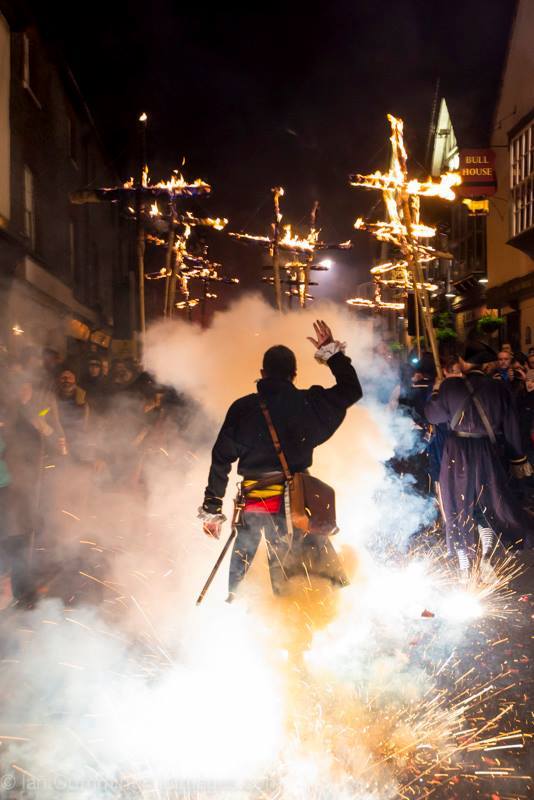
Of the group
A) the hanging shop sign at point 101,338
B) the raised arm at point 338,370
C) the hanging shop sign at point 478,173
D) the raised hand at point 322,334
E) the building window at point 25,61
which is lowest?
the raised arm at point 338,370

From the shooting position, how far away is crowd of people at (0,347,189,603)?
5.16 meters

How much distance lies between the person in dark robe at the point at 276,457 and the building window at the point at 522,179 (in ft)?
41.4

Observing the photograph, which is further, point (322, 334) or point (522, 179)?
point (522, 179)

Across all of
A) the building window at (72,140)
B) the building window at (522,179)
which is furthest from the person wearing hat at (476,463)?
the building window at (72,140)

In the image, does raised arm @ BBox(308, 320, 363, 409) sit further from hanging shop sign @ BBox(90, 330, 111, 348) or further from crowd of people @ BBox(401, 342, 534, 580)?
hanging shop sign @ BBox(90, 330, 111, 348)

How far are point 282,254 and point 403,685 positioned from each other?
17.4 meters

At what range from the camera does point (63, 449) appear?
20.5ft

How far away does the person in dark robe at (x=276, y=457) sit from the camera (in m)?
3.88

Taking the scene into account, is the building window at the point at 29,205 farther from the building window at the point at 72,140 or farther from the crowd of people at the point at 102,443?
the crowd of people at the point at 102,443

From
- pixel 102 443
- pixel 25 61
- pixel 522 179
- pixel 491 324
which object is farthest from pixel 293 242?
pixel 102 443

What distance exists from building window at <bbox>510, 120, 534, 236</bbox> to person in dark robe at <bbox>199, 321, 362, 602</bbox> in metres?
12.6

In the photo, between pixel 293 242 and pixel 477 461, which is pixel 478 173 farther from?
pixel 477 461

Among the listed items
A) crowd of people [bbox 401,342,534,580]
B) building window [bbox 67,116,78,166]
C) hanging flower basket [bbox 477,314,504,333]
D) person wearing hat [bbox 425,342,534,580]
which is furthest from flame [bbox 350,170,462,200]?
building window [bbox 67,116,78,166]

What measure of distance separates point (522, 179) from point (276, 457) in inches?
557
